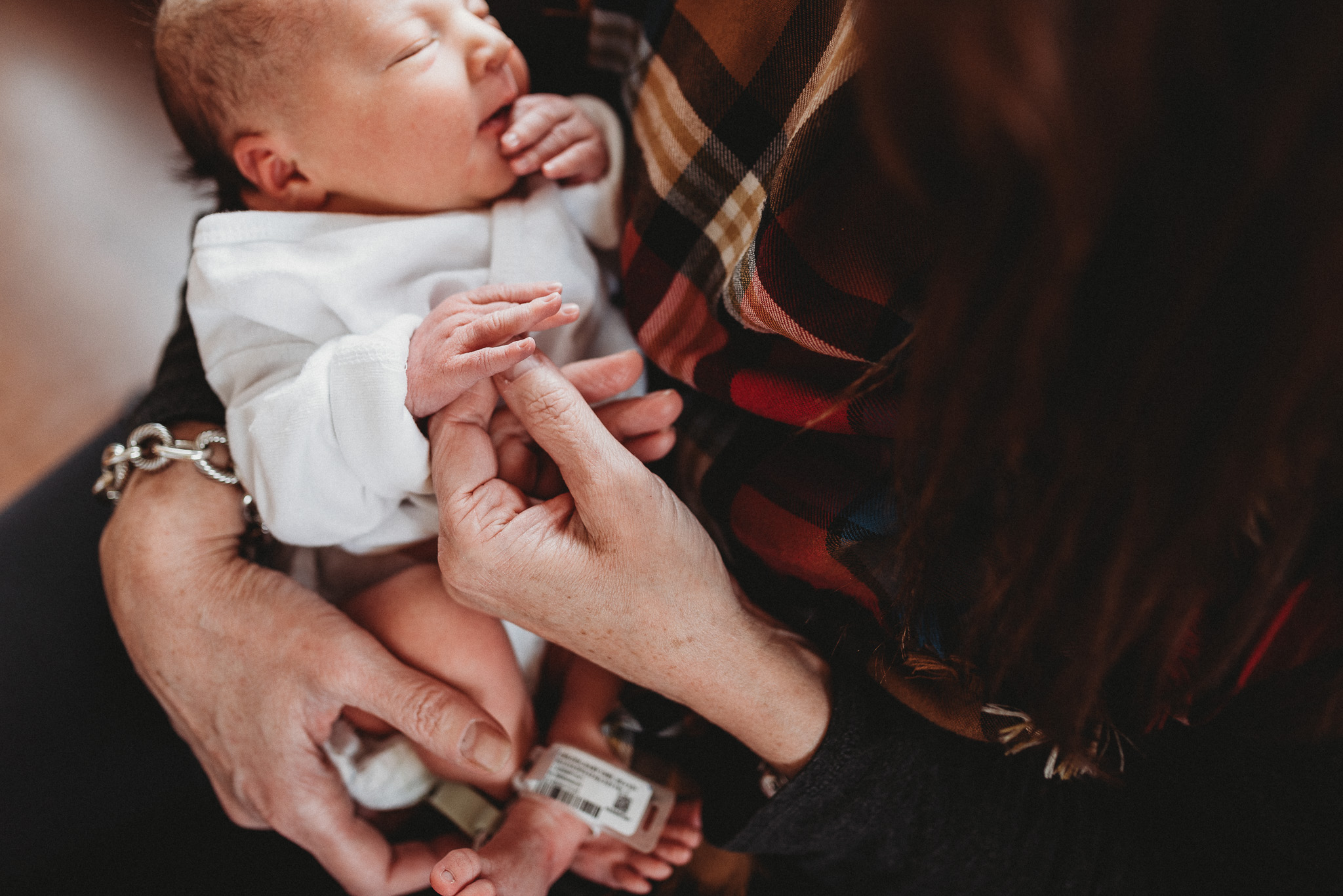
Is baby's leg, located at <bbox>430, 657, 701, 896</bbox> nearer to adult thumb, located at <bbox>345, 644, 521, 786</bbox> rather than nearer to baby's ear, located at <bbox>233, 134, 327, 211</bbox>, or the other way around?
adult thumb, located at <bbox>345, 644, 521, 786</bbox>

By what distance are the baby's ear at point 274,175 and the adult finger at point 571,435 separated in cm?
48

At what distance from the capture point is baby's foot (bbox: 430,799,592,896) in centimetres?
68

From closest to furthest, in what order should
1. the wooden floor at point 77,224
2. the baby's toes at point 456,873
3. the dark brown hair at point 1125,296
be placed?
the dark brown hair at point 1125,296
the baby's toes at point 456,873
the wooden floor at point 77,224

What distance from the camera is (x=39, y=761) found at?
0.75 meters

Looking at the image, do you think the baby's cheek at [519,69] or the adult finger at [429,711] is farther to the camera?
the baby's cheek at [519,69]

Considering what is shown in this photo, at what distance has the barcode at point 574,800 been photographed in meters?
0.79

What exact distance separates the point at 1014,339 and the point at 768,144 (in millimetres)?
337

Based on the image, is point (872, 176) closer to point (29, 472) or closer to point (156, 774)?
point (156, 774)

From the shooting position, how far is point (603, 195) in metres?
0.92

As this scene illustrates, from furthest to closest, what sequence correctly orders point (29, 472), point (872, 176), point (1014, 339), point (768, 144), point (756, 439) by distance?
point (29, 472), point (756, 439), point (768, 144), point (872, 176), point (1014, 339)

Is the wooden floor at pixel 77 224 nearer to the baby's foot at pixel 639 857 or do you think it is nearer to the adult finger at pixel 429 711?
the adult finger at pixel 429 711

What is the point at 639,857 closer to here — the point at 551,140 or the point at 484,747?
the point at 484,747

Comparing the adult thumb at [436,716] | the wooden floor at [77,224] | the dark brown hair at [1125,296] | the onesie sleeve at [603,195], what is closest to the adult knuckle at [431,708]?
the adult thumb at [436,716]

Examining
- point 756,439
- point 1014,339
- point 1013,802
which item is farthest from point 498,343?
point 1013,802
